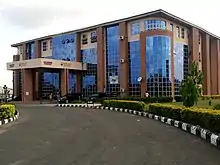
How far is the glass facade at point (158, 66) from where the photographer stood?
1693 inches

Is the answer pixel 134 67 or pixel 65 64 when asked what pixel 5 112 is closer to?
pixel 134 67

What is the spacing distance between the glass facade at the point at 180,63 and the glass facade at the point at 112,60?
781cm

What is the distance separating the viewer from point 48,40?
5888cm

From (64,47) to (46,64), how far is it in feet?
31.9

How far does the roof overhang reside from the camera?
151 ft

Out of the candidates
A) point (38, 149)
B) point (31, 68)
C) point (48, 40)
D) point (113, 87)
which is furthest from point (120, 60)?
point (38, 149)

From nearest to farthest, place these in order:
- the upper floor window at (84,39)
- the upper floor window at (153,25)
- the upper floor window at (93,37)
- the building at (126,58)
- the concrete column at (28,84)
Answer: the building at (126,58) → the upper floor window at (153,25) → the concrete column at (28,84) → the upper floor window at (93,37) → the upper floor window at (84,39)

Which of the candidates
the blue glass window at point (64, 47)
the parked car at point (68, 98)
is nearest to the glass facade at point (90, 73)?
the blue glass window at point (64, 47)

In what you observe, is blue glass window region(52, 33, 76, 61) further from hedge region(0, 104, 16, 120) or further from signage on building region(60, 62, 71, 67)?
hedge region(0, 104, 16, 120)

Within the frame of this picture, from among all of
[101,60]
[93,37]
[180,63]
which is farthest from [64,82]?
[180,63]

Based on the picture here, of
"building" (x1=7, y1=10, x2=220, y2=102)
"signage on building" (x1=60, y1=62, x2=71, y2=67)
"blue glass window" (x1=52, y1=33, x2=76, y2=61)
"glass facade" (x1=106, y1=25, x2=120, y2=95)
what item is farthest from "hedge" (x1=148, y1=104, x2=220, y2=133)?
"blue glass window" (x1=52, y1=33, x2=76, y2=61)

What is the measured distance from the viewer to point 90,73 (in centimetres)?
5200

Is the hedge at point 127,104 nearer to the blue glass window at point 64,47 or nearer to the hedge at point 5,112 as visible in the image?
the hedge at point 5,112

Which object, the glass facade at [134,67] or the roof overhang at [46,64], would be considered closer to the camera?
the glass facade at [134,67]
